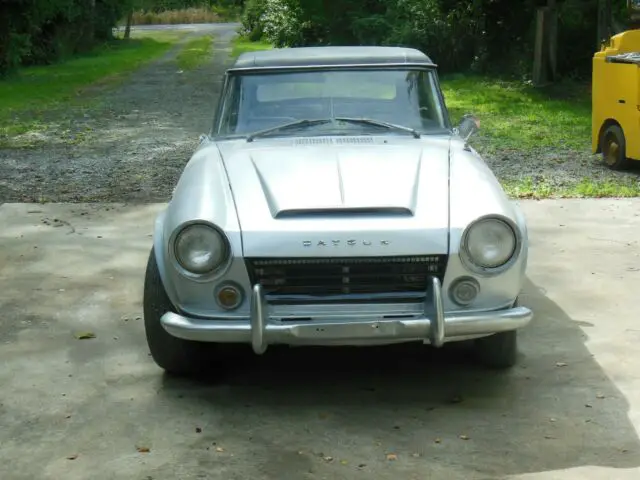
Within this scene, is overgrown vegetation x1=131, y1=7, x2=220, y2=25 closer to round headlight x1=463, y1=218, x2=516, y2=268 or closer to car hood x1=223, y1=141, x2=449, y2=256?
car hood x1=223, y1=141, x2=449, y2=256

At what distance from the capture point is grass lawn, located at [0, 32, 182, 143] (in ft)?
65.0

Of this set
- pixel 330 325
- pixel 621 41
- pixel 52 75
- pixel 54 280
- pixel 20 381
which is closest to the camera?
pixel 330 325

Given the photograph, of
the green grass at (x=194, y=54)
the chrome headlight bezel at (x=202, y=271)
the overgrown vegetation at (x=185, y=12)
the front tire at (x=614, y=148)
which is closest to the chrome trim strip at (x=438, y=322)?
the chrome headlight bezel at (x=202, y=271)

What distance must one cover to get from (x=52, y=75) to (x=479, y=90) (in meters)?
15.5

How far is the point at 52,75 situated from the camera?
32.6 metres

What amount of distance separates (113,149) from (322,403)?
401 inches

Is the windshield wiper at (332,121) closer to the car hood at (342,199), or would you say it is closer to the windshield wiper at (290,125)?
the windshield wiper at (290,125)

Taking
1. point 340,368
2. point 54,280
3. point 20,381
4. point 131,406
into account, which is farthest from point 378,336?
point 54,280

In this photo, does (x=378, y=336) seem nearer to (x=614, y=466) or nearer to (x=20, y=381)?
(x=614, y=466)

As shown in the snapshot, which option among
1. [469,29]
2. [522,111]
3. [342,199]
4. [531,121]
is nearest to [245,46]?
[469,29]

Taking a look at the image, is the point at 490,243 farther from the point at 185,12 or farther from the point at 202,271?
the point at 185,12

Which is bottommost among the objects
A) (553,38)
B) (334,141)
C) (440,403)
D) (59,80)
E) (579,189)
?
(59,80)

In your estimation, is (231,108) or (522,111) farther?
(522,111)

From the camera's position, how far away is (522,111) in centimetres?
1844
